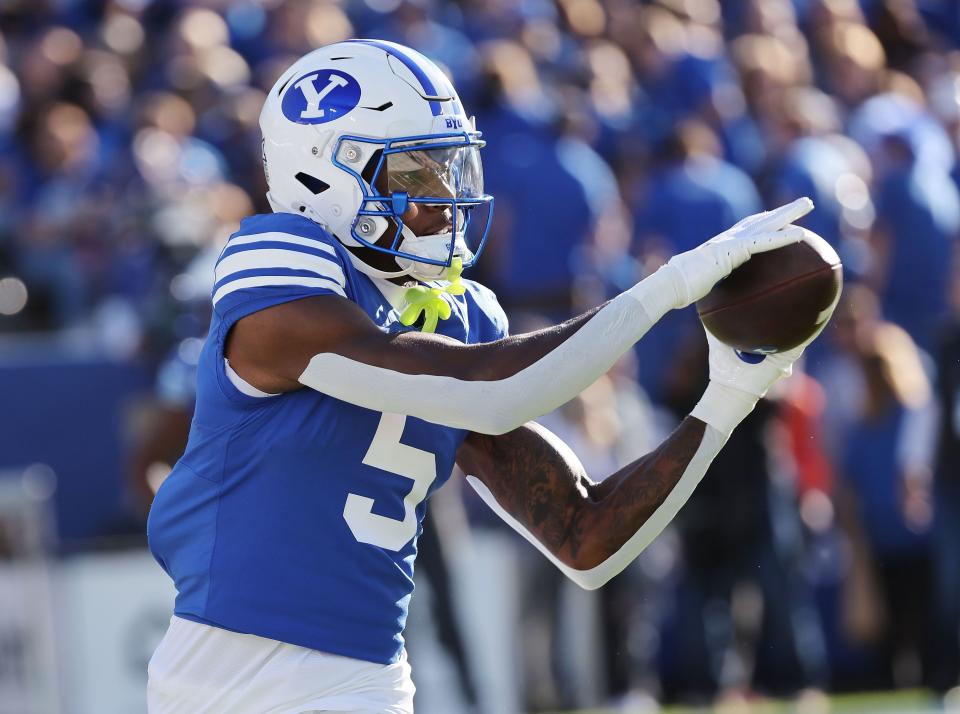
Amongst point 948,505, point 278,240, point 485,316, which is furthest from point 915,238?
point 278,240

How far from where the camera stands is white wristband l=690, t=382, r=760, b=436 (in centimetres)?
328

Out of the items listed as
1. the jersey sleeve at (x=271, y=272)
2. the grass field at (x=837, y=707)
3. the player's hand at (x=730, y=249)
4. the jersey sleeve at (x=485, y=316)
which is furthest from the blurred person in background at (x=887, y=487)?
the jersey sleeve at (x=271, y=272)

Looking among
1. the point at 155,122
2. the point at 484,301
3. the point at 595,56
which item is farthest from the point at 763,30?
the point at 484,301

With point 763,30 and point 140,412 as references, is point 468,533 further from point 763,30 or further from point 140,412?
point 763,30

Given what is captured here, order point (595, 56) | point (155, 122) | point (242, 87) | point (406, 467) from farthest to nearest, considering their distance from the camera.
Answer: point (595, 56), point (242, 87), point (155, 122), point (406, 467)

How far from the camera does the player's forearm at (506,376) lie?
2814mm

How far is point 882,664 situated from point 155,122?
442cm

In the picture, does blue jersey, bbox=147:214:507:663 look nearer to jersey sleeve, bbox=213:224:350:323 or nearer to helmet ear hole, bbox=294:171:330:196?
jersey sleeve, bbox=213:224:350:323

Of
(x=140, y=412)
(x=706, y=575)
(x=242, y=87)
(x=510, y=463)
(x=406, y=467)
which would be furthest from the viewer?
(x=242, y=87)

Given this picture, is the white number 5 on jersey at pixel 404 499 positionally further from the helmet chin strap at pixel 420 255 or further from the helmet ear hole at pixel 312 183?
the helmet ear hole at pixel 312 183

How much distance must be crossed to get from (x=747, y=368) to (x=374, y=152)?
2.67ft

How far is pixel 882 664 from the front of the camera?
326 inches

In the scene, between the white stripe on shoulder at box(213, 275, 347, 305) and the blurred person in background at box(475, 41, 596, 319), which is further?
the blurred person in background at box(475, 41, 596, 319)

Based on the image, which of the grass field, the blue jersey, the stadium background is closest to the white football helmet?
the blue jersey
